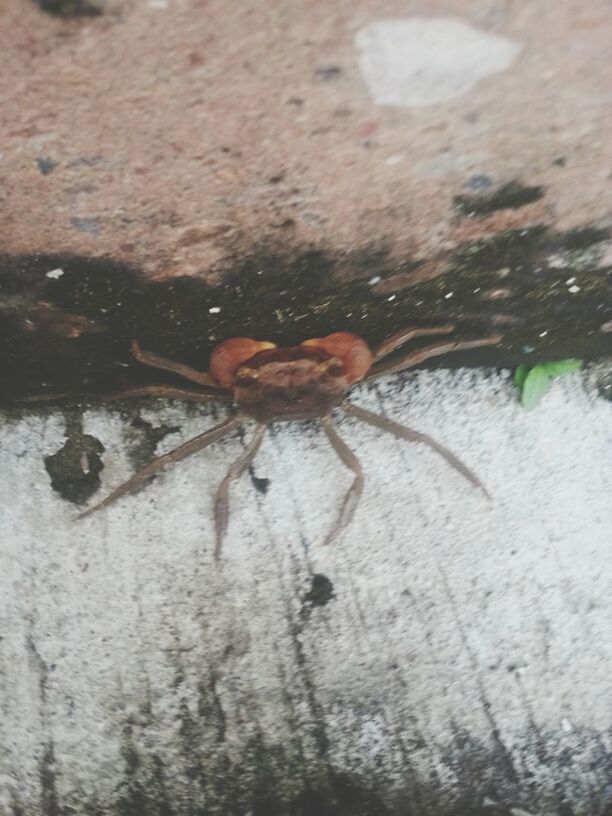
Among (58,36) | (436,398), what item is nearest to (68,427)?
(436,398)

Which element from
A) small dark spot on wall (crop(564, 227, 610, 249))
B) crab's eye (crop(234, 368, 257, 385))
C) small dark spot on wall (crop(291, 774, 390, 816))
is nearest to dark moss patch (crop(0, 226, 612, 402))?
small dark spot on wall (crop(564, 227, 610, 249))

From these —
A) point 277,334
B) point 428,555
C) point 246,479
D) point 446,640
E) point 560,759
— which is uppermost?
point 277,334

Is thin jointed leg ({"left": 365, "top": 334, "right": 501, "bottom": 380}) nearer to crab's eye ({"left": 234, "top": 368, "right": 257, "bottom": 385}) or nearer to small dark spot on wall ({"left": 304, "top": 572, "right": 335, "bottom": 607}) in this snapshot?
crab's eye ({"left": 234, "top": 368, "right": 257, "bottom": 385})

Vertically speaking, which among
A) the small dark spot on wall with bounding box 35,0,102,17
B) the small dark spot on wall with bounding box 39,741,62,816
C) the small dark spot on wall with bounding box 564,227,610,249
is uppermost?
the small dark spot on wall with bounding box 564,227,610,249

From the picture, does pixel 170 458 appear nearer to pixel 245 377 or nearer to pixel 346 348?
pixel 245 377

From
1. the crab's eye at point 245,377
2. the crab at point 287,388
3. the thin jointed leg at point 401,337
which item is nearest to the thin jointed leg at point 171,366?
the crab at point 287,388

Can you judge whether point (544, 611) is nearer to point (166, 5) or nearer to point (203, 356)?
point (203, 356)
